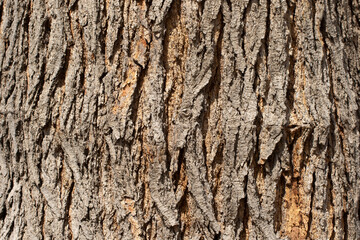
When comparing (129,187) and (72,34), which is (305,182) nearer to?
(129,187)

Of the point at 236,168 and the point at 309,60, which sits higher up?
the point at 309,60

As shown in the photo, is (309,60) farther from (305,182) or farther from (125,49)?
(125,49)

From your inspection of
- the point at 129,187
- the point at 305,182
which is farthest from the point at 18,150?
the point at 305,182

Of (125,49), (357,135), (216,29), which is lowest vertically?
(357,135)

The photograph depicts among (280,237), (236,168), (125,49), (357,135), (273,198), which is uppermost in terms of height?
(125,49)

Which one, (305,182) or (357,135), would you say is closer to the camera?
(305,182)

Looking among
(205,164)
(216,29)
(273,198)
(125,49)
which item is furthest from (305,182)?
(125,49)
